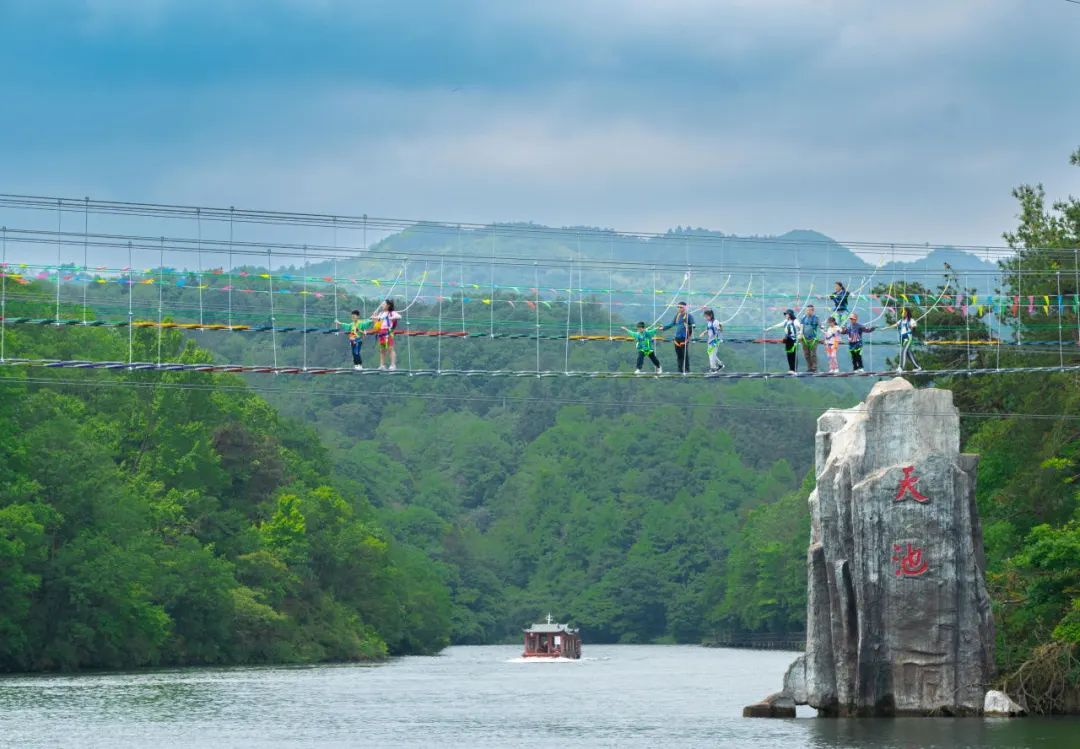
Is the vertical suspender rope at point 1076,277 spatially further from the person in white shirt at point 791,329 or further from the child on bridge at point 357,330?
the child on bridge at point 357,330

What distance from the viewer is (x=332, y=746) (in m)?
49.2

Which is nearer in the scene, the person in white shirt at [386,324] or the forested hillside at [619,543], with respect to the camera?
the person in white shirt at [386,324]

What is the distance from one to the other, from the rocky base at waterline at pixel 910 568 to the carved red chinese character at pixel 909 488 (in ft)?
0.09

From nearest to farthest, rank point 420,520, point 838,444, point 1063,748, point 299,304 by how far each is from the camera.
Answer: point 1063,748
point 838,444
point 299,304
point 420,520

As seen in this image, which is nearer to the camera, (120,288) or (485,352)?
(120,288)

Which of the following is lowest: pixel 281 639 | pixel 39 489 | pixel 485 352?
pixel 281 639

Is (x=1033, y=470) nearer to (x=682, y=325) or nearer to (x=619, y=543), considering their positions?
(x=682, y=325)

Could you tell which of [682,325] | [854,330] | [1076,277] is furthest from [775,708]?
[1076,277]

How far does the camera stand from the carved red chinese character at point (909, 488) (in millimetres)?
50312

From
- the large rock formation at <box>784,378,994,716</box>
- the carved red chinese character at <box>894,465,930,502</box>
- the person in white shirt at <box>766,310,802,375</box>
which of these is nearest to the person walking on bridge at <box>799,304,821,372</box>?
the person in white shirt at <box>766,310,802,375</box>

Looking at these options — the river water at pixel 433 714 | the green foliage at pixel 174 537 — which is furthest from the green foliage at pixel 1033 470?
the green foliage at pixel 174 537

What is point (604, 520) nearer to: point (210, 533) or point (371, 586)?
point (371, 586)

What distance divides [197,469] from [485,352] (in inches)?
3779

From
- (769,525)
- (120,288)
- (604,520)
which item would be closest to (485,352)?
(604,520)
